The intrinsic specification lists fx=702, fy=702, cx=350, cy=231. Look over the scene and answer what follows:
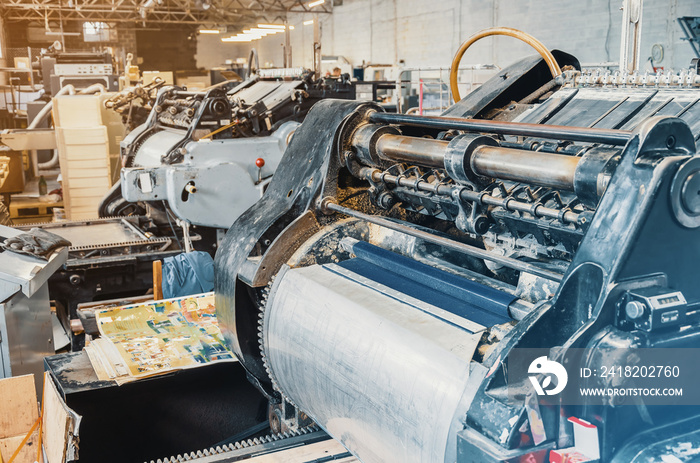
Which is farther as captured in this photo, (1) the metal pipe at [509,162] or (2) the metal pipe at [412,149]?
(2) the metal pipe at [412,149]

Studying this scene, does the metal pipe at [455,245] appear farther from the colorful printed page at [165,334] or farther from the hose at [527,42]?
the hose at [527,42]

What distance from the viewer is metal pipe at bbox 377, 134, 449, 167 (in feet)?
4.85

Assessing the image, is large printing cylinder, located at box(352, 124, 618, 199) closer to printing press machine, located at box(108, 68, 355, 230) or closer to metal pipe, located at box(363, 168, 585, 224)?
metal pipe, located at box(363, 168, 585, 224)

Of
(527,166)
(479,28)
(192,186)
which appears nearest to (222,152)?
(192,186)

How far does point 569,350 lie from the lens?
38.7 inches

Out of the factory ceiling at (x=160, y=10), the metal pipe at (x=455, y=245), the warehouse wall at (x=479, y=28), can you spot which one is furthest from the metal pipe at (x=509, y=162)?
the factory ceiling at (x=160, y=10)

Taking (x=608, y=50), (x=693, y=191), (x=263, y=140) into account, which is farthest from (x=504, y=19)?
(x=693, y=191)

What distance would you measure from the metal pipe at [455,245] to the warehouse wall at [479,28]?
840 centimetres

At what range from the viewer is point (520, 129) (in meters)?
1.32

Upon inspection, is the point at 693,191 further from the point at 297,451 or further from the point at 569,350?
the point at 297,451

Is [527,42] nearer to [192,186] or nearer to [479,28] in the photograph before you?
[192,186]

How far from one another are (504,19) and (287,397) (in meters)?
11.3

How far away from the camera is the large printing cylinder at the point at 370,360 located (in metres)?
1.14

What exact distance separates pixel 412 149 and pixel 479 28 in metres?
11.7
